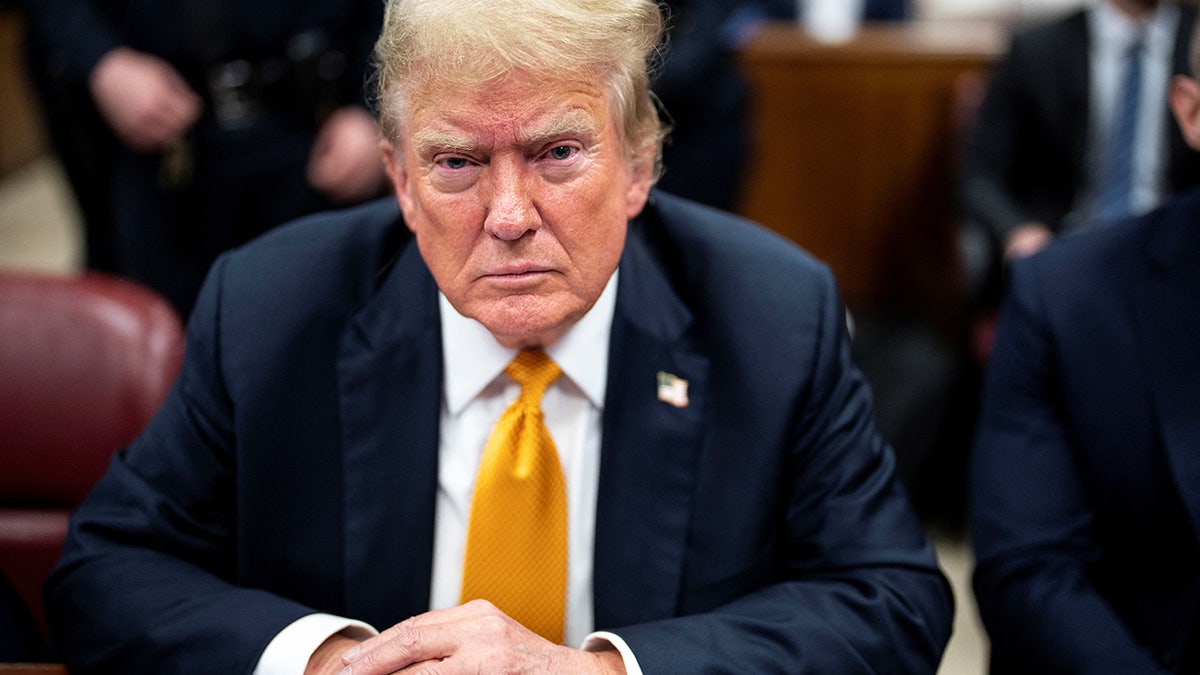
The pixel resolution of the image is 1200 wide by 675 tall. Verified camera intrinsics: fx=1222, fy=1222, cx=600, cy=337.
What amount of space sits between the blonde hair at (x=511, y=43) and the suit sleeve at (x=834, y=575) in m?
0.39

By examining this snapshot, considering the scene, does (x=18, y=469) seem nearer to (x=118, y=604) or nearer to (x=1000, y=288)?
(x=118, y=604)

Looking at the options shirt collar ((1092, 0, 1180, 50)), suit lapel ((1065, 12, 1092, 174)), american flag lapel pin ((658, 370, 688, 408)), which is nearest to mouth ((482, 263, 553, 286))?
american flag lapel pin ((658, 370, 688, 408))

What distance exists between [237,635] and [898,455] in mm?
2057

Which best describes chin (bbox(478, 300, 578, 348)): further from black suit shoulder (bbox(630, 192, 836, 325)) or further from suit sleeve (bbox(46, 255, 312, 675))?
suit sleeve (bbox(46, 255, 312, 675))

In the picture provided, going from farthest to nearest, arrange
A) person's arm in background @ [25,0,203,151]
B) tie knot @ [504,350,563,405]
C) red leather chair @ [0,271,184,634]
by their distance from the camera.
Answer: person's arm in background @ [25,0,203,151] < red leather chair @ [0,271,184,634] < tie knot @ [504,350,563,405]

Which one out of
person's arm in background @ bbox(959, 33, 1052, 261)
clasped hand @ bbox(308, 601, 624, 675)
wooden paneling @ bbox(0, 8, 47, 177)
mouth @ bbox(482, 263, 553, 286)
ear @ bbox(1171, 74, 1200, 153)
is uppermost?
ear @ bbox(1171, 74, 1200, 153)

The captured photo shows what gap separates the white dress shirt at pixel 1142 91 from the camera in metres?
2.84

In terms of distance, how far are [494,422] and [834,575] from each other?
1.43 ft

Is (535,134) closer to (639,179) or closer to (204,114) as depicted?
(639,179)

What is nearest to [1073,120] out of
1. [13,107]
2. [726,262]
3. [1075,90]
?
[1075,90]

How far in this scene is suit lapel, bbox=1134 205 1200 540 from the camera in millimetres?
1454

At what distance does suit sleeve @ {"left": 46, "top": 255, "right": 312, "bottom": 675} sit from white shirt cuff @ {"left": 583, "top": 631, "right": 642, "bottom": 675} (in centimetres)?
32

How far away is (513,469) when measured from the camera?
1386 mm

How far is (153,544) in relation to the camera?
1424 millimetres
